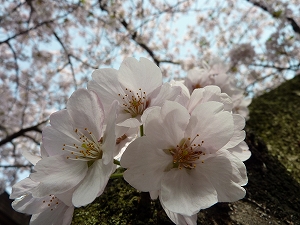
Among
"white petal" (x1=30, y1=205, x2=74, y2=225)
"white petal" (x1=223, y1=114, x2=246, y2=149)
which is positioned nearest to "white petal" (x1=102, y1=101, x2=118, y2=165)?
"white petal" (x1=30, y1=205, x2=74, y2=225)

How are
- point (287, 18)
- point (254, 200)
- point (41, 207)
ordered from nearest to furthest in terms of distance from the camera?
point (41, 207)
point (254, 200)
point (287, 18)

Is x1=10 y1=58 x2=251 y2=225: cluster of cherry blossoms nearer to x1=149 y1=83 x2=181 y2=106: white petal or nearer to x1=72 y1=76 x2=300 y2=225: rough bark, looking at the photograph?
x1=149 y1=83 x2=181 y2=106: white petal

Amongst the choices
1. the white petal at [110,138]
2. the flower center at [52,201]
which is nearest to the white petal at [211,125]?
the white petal at [110,138]

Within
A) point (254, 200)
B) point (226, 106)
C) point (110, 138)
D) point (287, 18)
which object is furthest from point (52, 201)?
point (287, 18)

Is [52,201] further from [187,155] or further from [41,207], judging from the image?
[187,155]

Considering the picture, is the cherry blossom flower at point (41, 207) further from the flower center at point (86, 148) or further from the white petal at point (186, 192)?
the white petal at point (186, 192)

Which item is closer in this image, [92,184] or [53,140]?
[92,184]
